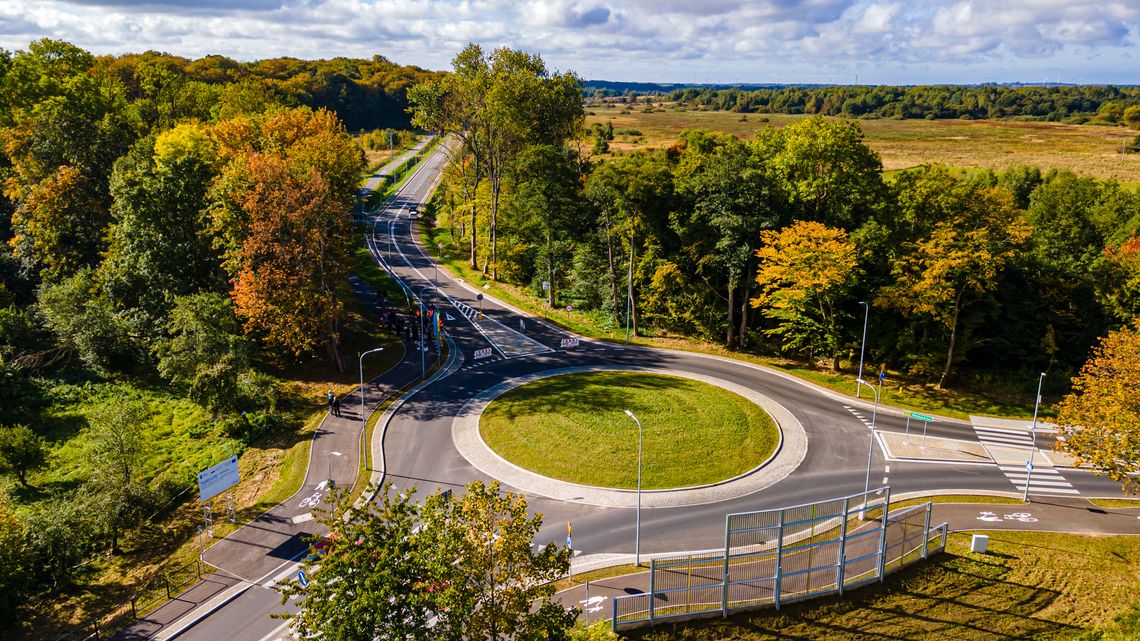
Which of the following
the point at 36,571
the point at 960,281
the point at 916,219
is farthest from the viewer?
the point at 916,219

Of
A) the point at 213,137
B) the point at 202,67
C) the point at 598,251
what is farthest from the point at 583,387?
the point at 202,67

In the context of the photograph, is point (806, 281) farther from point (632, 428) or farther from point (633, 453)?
point (633, 453)

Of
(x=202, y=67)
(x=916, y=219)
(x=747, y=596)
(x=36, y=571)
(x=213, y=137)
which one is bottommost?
(x=36, y=571)

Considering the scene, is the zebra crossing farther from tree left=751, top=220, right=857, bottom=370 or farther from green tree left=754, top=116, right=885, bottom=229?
green tree left=754, top=116, right=885, bottom=229

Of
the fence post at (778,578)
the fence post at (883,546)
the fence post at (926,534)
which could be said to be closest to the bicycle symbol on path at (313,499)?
the fence post at (778,578)

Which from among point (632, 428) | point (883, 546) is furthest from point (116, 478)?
point (883, 546)

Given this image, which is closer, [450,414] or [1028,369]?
[450,414]

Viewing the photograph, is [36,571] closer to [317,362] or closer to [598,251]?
[317,362]
